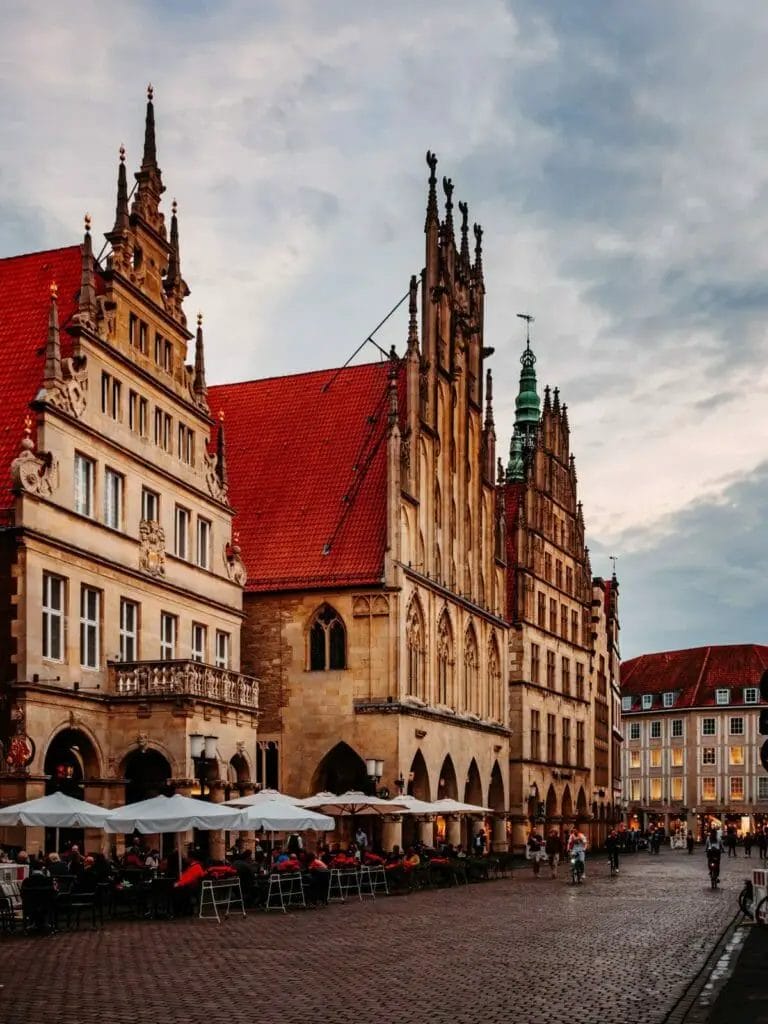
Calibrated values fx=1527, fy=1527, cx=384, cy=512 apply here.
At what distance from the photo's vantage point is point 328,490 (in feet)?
178

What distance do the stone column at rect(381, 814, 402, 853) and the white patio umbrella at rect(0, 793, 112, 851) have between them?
20.5m

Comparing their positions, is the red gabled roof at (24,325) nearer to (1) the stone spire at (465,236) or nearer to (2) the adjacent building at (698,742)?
(1) the stone spire at (465,236)

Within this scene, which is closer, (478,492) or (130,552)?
(130,552)

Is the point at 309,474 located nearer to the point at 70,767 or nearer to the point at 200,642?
the point at 200,642

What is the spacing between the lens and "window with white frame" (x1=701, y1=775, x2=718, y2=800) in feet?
415

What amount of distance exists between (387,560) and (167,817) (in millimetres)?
21342

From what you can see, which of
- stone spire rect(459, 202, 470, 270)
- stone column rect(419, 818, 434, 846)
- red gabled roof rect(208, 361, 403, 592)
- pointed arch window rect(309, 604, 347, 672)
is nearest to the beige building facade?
pointed arch window rect(309, 604, 347, 672)

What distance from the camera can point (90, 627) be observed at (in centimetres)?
3734

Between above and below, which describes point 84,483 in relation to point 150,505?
above

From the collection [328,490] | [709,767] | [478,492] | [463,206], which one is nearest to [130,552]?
[328,490]

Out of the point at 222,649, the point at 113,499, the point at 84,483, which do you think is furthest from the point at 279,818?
the point at 222,649

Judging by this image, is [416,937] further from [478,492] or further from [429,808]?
[478,492]

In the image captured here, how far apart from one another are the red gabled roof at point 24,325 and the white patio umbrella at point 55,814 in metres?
7.87

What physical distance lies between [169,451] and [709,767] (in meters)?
93.8
